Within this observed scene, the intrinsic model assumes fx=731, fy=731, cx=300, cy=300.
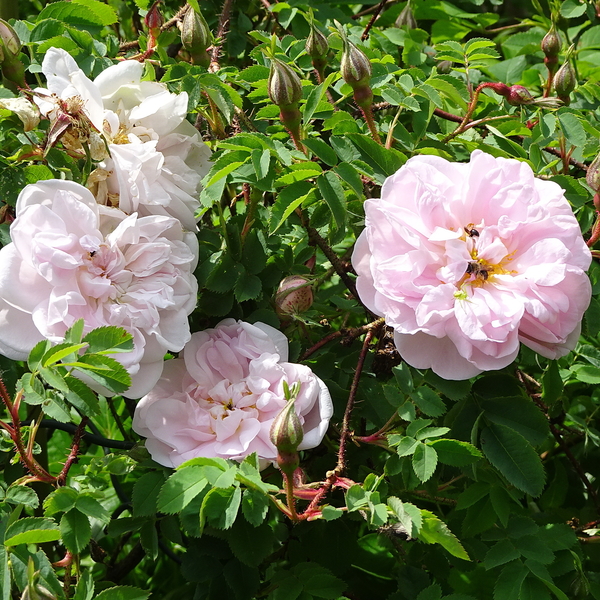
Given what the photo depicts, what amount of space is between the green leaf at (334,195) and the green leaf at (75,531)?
500 millimetres

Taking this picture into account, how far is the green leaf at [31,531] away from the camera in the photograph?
860 mm

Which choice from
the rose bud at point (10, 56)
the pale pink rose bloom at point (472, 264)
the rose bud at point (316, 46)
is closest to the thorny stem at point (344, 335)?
the pale pink rose bloom at point (472, 264)

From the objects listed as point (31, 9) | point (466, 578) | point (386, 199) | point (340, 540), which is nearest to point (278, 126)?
point (386, 199)

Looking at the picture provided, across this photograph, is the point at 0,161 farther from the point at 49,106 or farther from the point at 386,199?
the point at 386,199

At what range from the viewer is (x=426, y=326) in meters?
0.89

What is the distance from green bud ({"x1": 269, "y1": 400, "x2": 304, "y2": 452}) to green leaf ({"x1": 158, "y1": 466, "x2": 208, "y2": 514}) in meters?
0.11

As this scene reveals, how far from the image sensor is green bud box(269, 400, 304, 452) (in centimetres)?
84

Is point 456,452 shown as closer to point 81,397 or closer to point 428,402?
point 428,402

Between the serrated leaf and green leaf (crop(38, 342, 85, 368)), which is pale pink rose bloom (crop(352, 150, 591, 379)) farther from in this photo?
the serrated leaf

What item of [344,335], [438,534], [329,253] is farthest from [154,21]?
[438,534]

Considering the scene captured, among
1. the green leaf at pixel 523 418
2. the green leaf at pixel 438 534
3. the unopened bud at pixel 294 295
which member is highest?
the unopened bud at pixel 294 295

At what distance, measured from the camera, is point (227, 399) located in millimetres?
1021

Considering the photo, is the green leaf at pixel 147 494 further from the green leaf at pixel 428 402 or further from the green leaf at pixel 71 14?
the green leaf at pixel 71 14

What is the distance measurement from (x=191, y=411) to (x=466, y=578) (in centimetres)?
57
